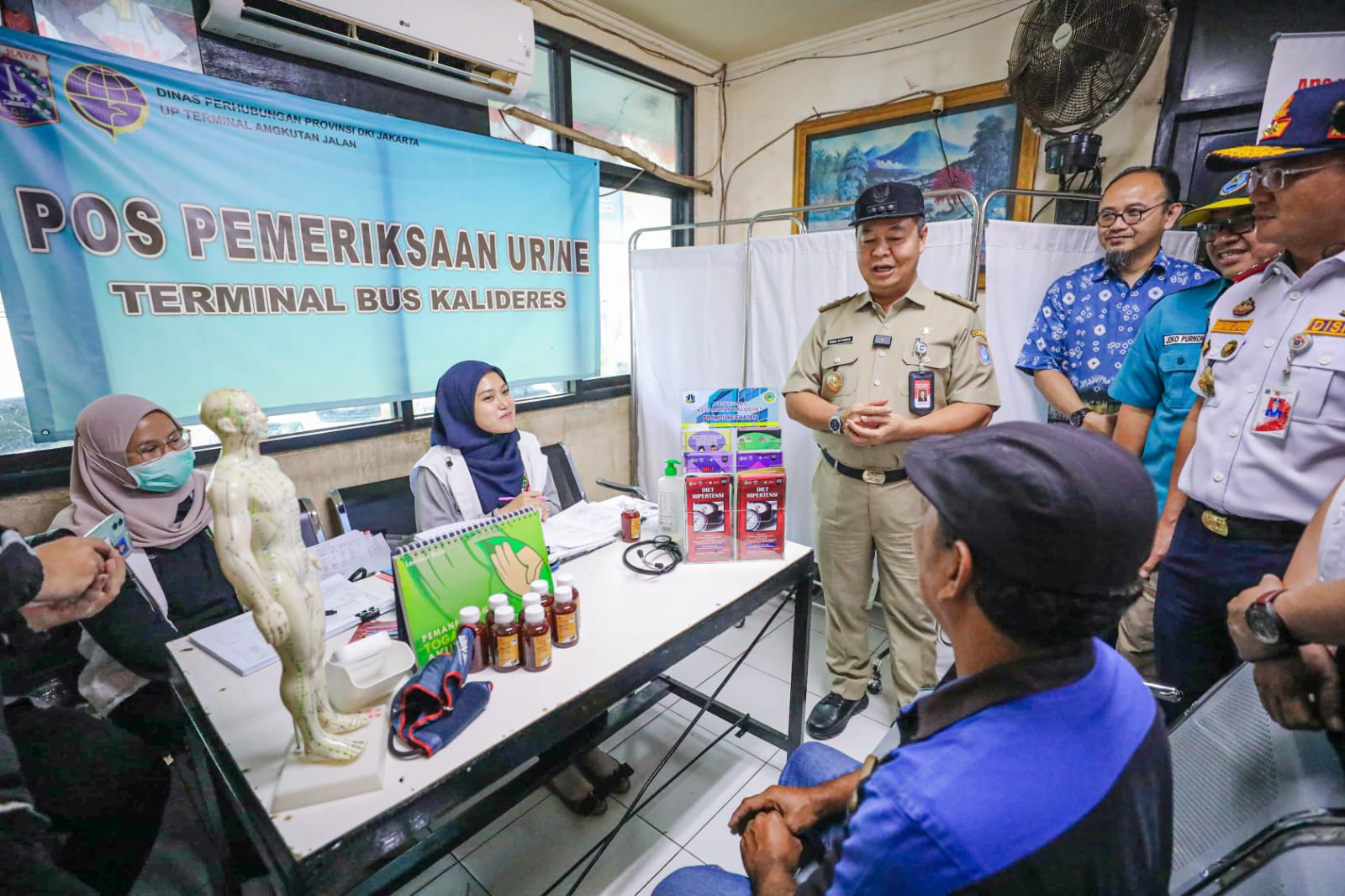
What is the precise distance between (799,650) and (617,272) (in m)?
2.69

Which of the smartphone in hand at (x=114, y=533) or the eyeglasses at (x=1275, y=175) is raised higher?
the eyeglasses at (x=1275, y=175)

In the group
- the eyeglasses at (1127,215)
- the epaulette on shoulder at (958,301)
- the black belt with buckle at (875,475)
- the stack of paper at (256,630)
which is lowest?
the stack of paper at (256,630)

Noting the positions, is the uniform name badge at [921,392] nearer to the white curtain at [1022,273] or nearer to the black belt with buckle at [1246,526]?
the white curtain at [1022,273]

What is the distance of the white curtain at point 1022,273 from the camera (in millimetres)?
2412

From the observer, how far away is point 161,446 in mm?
1730

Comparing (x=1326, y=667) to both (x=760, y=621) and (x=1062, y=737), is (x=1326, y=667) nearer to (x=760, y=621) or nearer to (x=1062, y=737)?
(x=1062, y=737)

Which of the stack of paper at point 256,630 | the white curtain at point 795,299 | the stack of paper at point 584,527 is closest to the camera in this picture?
the stack of paper at point 256,630

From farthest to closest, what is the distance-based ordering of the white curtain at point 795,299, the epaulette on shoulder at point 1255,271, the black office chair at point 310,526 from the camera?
1. the white curtain at point 795,299
2. the black office chair at point 310,526
3. the epaulette on shoulder at point 1255,271

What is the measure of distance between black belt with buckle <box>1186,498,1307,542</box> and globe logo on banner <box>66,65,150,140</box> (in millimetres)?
3255

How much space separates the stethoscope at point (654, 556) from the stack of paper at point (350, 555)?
685 millimetres

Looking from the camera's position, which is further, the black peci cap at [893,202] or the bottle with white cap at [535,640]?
the black peci cap at [893,202]

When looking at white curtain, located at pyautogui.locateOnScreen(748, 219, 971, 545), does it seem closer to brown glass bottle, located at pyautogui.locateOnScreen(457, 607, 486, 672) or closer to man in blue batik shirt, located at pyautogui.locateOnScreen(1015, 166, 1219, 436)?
man in blue batik shirt, located at pyautogui.locateOnScreen(1015, 166, 1219, 436)

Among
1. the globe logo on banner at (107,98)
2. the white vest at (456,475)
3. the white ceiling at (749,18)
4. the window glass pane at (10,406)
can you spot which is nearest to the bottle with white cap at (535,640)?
the white vest at (456,475)

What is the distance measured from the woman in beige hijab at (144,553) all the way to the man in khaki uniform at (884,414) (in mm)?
2051
